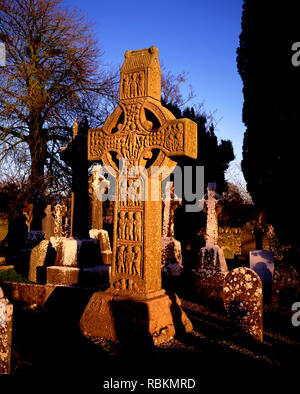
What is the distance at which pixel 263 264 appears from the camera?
9.12 meters

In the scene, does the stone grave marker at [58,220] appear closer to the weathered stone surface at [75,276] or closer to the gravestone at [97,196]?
the gravestone at [97,196]

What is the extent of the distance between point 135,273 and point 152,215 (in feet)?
2.42

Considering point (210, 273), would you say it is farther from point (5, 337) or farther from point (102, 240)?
point (5, 337)

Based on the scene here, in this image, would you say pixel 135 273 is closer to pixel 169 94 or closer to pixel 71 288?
pixel 71 288

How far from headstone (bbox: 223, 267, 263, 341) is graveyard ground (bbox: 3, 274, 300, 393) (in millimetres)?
144

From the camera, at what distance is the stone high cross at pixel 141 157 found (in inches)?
182

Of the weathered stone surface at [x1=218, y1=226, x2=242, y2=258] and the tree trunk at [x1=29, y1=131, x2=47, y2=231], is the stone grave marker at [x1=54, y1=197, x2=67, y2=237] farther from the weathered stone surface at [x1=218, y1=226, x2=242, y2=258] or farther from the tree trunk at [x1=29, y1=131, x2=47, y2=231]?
the weathered stone surface at [x1=218, y1=226, x2=242, y2=258]

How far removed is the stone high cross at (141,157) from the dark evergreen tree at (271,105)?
20.1 feet

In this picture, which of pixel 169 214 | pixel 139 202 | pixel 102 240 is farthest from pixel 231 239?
pixel 139 202

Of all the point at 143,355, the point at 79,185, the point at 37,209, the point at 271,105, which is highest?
the point at 271,105

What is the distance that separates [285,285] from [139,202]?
12.2 feet

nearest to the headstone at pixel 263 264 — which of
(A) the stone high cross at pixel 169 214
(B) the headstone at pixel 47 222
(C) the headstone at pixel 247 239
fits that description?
(A) the stone high cross at pixel 169 214

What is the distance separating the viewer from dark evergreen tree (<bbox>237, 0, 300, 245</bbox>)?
10461 millimetres

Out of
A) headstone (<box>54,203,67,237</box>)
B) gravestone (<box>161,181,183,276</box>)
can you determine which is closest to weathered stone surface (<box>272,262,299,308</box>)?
gravestone (<box>161,181,183,276</box>)
